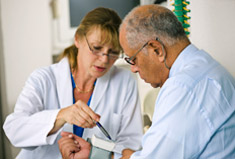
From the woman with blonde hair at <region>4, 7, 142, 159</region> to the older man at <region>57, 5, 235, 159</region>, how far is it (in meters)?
0.51

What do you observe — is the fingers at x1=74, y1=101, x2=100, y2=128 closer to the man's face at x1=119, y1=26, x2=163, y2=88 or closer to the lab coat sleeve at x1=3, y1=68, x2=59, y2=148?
the lab coat sleeve at x1=3, y1=68, x2=59, y2=148

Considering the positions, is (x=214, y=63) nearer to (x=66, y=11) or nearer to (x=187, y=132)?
(x=187, y=132)

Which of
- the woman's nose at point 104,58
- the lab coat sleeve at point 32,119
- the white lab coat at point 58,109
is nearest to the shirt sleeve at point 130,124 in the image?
the white lab coat at point 58,109

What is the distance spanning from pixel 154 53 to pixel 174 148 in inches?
12.6

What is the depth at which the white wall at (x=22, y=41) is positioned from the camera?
6.89 feet

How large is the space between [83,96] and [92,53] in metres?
0.28

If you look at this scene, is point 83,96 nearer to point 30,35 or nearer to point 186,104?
point 186,104

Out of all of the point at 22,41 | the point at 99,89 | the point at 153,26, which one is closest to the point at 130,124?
the point at 99,89

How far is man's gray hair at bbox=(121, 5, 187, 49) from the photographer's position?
0.82 meters

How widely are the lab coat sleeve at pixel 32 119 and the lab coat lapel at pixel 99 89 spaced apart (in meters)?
0.25

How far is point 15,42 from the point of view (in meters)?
2.16

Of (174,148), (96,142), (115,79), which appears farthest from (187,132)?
(115,79)

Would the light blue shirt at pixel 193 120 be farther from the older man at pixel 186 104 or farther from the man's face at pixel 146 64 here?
the man's face at pixel 146 64

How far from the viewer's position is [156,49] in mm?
845
